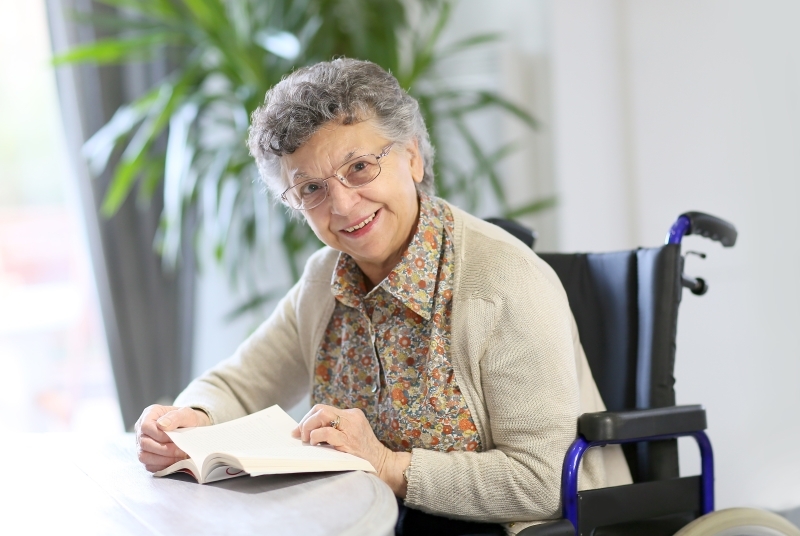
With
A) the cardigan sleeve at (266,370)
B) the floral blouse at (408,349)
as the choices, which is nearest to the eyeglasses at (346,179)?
the floral blouse at (408,349)

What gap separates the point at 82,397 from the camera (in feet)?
10.1

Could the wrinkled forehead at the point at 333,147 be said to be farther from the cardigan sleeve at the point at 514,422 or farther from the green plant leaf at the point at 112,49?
the green plant leaf at the point at 112,49

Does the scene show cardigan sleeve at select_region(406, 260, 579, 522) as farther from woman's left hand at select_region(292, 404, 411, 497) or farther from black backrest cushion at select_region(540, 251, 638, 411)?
black backrest cushion at select_region(540, 251, 638, 411)

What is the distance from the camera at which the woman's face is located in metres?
1.30

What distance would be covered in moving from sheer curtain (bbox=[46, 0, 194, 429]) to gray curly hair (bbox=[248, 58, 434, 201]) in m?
1.64

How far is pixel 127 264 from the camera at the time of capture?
114 inches

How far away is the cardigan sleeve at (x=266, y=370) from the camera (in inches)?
60.4

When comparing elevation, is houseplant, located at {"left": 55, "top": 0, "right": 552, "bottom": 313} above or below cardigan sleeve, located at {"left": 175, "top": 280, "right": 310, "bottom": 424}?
above

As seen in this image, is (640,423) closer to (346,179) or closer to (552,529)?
(552,529)

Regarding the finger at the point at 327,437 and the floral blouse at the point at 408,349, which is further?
the floral blouse at the point at 408,349

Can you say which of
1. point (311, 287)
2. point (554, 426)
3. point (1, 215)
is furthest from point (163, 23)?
point (554, 426)

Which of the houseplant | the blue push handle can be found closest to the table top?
the blue push handle

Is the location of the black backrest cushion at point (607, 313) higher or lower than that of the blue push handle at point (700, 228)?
lower

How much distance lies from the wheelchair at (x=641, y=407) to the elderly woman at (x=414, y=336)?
5cm
